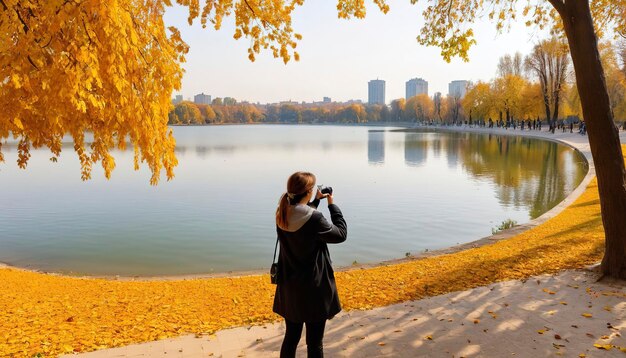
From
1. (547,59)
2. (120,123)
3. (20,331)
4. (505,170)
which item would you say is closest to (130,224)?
(20,331)

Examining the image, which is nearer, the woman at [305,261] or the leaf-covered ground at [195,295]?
the woman at [305,261]

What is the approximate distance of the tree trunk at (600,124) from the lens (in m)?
6.88

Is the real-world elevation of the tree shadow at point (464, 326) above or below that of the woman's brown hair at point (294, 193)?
below

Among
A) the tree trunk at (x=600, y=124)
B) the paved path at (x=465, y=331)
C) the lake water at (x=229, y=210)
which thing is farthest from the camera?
the lake water at (x=229, y=210)

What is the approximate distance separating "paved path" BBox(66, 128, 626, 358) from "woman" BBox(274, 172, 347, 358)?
1.29 meters

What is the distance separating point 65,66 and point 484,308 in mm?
5413

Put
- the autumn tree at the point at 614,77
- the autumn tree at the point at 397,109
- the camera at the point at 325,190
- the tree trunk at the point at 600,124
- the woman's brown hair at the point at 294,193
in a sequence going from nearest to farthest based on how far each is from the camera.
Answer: the woman's brown hair at the point at 294,193 < the camera at the point at 325,190 < the tree trunk at the point at 600,124 < the autumn tree at the point at 614,77 < the autumn tree at the point at 397,109

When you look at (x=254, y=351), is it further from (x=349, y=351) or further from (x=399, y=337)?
(x=399, y=337)

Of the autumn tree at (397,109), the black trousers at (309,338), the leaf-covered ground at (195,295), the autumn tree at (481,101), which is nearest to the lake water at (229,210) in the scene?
the leaf-covered ground at (195,295)

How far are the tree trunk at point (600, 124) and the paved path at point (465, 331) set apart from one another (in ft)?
1.98

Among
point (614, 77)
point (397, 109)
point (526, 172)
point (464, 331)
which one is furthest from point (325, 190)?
point (397, 109)

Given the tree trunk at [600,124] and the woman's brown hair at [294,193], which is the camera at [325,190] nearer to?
the woman's brown hair at [294,193]

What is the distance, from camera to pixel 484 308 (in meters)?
6.18

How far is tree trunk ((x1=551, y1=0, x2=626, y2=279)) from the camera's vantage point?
22.6ft
